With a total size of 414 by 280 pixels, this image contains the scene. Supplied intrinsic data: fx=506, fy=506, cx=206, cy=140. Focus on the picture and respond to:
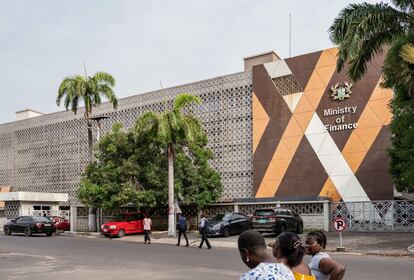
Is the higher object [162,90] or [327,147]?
[162,90]

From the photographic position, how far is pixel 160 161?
104 feet

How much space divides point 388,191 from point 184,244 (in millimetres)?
12699

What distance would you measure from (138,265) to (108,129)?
31085mm

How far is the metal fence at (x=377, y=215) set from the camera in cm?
2738

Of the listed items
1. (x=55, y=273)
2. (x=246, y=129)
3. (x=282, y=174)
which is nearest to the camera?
A: (x=55, y=273)

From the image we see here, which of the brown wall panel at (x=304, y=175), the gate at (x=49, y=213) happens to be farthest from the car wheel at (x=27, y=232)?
the brown wall panel at (x=304, y=175)

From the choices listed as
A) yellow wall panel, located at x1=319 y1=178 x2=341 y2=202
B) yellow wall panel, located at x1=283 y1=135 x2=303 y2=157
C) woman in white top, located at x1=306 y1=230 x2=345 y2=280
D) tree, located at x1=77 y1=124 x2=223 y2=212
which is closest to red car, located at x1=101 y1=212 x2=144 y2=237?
tree, located at x1=77 y1=124 x2=223 y2=212

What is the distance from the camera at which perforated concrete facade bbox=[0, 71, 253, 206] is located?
35906 mm

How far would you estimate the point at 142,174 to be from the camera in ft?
101

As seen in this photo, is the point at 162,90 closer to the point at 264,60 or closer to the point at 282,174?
the point at 264,60

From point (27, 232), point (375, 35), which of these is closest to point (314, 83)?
point (375, 35)

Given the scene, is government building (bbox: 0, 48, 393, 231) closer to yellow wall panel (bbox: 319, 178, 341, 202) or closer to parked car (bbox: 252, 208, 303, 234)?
yellow wall panel (bbox: 319, 178, 341, 202)

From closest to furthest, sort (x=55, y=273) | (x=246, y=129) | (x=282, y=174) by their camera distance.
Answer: (x=55, y=273) < (x=282, y=174) < (x=246, y=129)

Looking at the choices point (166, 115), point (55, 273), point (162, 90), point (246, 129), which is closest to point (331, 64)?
point (246, 129)
